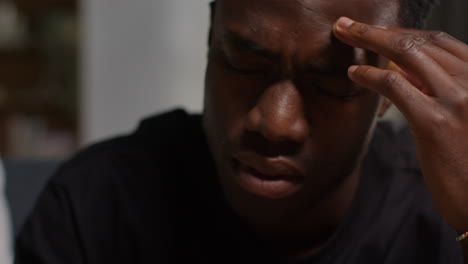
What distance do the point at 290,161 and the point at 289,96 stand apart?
93 millimetres

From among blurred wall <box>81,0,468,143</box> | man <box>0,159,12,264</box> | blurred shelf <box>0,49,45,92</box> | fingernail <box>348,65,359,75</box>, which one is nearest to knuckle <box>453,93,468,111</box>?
fingernail <box>348,65,359,75</box>

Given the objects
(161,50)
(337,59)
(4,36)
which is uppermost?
(337,59)

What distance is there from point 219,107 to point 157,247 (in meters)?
0.30

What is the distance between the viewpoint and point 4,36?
318cm

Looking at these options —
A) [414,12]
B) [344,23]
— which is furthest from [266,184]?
[414,12]

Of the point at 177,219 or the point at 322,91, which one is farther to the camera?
the point at 177,219

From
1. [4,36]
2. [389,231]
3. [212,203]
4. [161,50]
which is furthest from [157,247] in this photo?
[4,36]

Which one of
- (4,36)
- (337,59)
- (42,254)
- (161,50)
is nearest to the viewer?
(337,59)

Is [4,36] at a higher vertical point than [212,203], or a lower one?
lower

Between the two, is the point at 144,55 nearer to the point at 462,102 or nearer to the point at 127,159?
the point at 127,159

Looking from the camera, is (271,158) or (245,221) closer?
(271,158)

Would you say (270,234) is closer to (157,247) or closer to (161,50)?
(157,247)

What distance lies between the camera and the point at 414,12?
0.86 metres

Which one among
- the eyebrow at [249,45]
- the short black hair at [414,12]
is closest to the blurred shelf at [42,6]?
the short black hair at [414,12]
